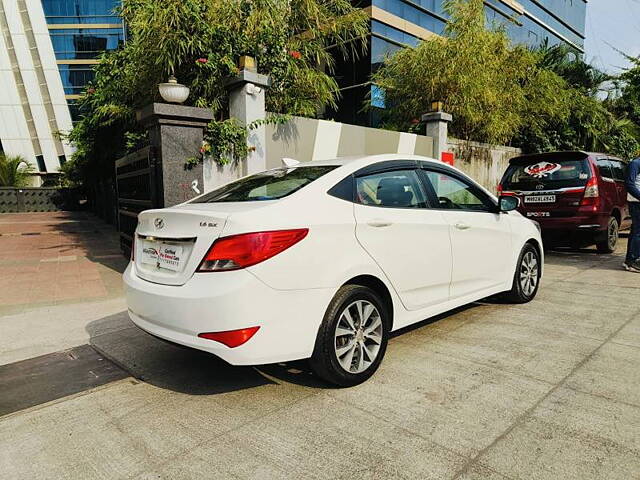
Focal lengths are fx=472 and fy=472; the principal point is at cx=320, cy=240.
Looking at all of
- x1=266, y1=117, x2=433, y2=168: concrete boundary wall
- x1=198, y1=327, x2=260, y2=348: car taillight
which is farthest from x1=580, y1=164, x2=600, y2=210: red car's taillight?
x1=198, y1=327, x2=260, y2=348: car taillight

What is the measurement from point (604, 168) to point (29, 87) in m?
48.5

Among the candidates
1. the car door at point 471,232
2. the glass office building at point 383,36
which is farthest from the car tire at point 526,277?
Answer: the glass office building at point 383,36

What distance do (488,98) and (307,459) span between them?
32.8ft

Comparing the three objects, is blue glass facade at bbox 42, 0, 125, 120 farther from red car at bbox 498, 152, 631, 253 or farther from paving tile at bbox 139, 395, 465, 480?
paving tile at bbox 139, 395, 465, 480

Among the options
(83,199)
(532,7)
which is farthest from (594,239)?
(83,199)

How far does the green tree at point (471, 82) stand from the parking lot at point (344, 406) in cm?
725

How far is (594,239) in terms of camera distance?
25.9 ft

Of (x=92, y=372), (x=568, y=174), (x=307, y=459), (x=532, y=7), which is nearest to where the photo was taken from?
(x=307, y=459)

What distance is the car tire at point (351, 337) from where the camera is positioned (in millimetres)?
2818

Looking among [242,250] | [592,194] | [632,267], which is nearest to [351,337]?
[242,250]

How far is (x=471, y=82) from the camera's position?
1020 centimetres

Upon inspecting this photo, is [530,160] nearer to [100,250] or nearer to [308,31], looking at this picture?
[308,31]

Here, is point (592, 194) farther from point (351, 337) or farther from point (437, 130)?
point (351, 337)

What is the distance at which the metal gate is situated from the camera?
6.19m
